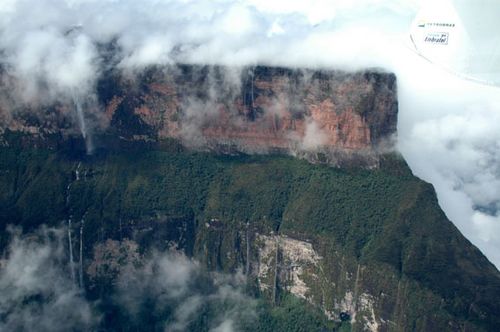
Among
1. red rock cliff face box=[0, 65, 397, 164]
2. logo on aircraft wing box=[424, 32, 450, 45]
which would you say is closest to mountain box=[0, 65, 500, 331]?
red rock cliff face box=[0, 65, 397, 164]

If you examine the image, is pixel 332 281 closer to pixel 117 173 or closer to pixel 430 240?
pixel 430 240

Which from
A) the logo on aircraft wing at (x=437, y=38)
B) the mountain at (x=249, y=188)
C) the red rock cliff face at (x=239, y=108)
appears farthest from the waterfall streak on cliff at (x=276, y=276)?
the logo on aircraft wing at (x=437, y=38)

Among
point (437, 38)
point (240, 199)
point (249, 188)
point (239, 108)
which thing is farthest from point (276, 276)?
point (437, 38)

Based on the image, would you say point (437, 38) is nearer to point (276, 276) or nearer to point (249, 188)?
point (276, 276)

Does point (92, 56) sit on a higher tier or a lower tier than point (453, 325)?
higher

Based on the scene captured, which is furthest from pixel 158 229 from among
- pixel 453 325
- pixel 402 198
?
pixel 453 325

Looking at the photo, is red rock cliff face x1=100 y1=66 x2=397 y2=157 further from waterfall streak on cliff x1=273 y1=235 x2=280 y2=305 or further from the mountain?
waterfall streak on cliff x1=273 y1=235 x2=280 y2=305

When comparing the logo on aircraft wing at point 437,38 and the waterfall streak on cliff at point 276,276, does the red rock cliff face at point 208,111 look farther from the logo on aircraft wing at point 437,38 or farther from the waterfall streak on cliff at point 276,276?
the logo on aircraft wing at point 437,38
